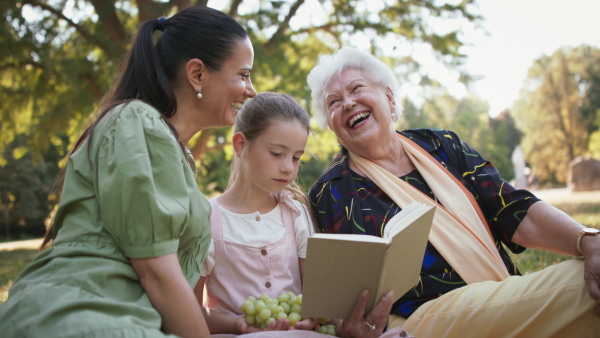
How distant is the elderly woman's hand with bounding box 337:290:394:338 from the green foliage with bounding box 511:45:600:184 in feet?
116

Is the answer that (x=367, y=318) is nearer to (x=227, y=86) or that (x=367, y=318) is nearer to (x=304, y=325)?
(x=304, y=325)

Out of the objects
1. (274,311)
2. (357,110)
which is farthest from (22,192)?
(274,311)

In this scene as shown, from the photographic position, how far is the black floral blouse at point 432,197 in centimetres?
262

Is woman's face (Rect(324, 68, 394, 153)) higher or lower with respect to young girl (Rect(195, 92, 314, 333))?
higher

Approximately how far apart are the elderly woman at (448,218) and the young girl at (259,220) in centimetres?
28

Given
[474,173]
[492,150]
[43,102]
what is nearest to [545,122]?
[492,150]

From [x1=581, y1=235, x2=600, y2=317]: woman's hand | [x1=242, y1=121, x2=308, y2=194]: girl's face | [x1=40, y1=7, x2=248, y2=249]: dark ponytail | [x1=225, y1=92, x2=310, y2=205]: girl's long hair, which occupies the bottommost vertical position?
[x1=581, y1=235, x2=600, y2=317]: woman's hand

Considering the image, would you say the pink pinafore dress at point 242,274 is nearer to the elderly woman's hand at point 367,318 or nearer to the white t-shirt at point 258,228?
the white t-shirt at point 258,228

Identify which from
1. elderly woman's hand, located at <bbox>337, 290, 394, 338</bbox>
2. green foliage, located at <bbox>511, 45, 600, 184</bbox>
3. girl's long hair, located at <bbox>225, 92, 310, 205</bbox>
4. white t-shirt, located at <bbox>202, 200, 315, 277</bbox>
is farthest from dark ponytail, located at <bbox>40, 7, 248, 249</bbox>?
green foliage, located at <bbox>511, 45, 600, 184</bbox>

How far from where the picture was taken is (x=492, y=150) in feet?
136

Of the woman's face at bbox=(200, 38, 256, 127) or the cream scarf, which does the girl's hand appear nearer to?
the cream scarf

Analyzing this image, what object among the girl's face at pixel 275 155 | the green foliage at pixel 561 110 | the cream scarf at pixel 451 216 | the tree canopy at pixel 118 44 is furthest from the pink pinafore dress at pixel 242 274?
the green foliage at pixel 561 110

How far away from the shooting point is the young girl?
8.36ft

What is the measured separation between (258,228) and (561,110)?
3649cm
